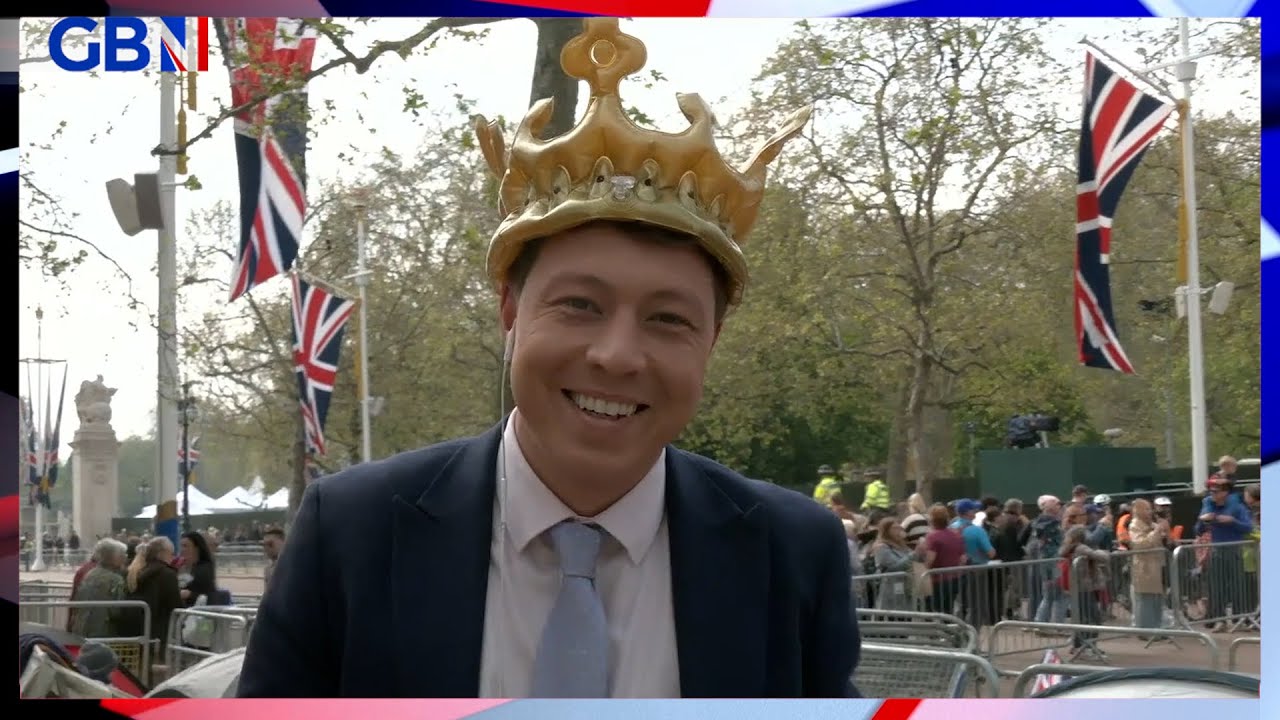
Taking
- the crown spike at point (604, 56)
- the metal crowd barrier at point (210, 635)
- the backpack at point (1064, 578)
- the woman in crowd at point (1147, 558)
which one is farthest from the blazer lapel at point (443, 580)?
the backpack at point (1064, 578)

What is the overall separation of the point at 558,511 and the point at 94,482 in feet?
7.21

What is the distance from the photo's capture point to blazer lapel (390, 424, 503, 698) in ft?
7.21

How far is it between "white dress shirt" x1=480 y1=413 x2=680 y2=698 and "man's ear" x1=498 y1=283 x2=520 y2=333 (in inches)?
9.5

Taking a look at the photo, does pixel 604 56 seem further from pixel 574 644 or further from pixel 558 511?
pixel 574 644

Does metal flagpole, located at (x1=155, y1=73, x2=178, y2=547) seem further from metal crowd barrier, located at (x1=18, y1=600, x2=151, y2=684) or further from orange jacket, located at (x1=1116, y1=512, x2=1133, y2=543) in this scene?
orange jacket, located at (x1=1116, y1=512, x2=1133, y2=543)

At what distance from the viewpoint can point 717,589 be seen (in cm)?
227

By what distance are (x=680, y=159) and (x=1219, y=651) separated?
8.58 ft

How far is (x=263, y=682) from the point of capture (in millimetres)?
2174

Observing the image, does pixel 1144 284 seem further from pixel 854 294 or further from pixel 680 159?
pixel 680 159

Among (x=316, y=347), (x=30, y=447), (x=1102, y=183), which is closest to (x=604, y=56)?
(x=30, y=447)

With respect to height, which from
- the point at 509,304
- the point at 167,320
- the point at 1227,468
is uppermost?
the point at 167,320

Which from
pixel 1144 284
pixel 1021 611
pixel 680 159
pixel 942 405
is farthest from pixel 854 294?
pixel 680 159

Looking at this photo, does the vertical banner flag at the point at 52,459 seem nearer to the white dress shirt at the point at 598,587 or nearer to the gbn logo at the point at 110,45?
the gbn logo at the point at 110,45

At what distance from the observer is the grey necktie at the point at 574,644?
2238mm
